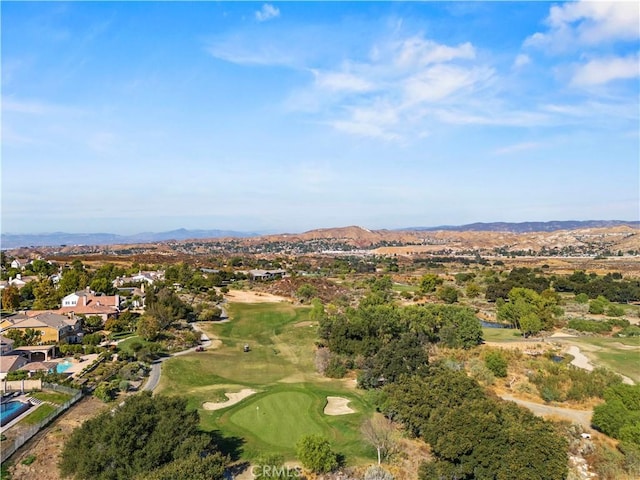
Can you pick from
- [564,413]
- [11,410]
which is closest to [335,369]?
[564,413]

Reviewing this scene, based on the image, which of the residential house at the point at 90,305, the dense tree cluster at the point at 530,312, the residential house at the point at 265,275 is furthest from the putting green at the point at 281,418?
the residential house at the point at 265,275

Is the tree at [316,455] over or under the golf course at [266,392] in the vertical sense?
over

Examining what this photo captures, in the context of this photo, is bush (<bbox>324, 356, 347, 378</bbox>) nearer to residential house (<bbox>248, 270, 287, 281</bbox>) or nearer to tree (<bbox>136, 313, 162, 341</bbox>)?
tree (<bbox>136, 313, 162, 341</bbox>)

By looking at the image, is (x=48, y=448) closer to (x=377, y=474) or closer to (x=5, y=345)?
(x=377, y=474)

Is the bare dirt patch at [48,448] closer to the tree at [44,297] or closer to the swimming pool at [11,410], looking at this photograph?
the swimming pool at [11,410]

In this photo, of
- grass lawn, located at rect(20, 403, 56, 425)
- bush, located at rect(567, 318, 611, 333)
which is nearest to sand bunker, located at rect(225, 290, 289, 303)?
bush, located at rect(567, 318, 611, 333)

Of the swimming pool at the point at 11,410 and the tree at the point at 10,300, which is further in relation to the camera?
the tree at the point at 10,300
